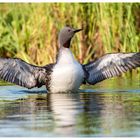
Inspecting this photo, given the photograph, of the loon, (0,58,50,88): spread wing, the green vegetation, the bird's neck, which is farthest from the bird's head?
the green vegetation

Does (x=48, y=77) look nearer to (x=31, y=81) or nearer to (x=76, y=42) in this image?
(x=31, y=81)

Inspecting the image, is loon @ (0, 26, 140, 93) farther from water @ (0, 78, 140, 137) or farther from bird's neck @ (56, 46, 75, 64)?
water @ (0, 78, 140, 137)

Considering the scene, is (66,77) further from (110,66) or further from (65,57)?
(110,66)

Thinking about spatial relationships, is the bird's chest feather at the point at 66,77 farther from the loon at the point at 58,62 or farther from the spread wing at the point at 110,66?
Result: the spread wing at the point at 110,66

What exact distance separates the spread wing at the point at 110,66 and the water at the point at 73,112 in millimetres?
202

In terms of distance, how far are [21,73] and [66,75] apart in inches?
50.4

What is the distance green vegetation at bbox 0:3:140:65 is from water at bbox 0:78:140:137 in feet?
5.51

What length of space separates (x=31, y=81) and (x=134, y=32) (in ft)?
8.66

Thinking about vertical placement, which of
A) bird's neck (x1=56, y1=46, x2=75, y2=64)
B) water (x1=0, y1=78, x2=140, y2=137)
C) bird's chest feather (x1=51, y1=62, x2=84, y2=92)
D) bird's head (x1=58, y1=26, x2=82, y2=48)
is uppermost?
bird's head (x1=58, y1=26, x2=82, y2=48)

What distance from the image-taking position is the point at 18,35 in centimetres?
1630

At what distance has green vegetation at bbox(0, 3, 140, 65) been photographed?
590 inches

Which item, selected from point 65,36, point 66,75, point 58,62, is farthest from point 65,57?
point 65,36

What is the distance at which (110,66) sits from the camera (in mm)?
13320

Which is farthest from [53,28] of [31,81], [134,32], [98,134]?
[98,134]
